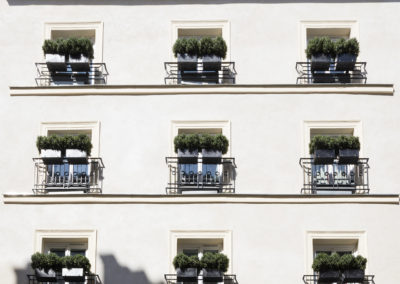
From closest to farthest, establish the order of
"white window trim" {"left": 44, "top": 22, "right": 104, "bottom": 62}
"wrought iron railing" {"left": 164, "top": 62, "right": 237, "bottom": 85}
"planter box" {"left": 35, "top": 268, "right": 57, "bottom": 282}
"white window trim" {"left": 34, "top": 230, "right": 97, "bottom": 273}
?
"planter box" {"left": 35, "top": 268, "right": 57, "bottom": 282}
"white window trim" {"left": 34, "top": 230, "right": 97, "bottom": 273}
"wrought iron railing" {"left": 164, "top": 62, "right": 237, "bottom": 85}
"white window trim" {"left": 44, "top": 22, "right": 104, "bottom": 62}

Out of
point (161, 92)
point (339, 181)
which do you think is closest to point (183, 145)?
point (161, 92)

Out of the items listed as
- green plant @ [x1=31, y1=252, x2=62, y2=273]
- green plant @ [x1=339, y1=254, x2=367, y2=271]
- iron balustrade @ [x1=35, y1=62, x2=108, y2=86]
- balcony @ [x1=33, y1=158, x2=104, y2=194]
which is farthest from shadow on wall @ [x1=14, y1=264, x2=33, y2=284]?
green plant @ [x1=339, y1=254, x2=367, y2=271]

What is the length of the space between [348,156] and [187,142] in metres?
3.52

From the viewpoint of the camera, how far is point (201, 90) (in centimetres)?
2408

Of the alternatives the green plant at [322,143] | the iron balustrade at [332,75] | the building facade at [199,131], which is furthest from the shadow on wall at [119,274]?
the iron balustrade at [332,75]

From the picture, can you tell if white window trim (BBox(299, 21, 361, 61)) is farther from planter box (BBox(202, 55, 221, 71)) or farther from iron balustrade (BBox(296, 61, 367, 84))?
planter box (BBox(202, 55, 221, 71))

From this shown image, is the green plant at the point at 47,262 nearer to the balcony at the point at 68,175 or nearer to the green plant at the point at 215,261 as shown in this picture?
the balcony at the point at 68,175

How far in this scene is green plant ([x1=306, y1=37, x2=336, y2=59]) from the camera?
2408 cm

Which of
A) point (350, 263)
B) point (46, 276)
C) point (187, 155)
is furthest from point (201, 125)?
point (46, 276)

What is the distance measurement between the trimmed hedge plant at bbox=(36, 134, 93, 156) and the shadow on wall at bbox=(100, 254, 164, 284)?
2.56 metres

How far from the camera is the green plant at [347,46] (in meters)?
24.1

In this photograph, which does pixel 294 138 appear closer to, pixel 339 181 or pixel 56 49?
pixel 339 181

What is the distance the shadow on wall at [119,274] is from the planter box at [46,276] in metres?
1.07

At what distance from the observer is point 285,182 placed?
76.5 ft
